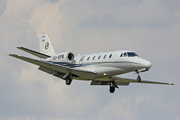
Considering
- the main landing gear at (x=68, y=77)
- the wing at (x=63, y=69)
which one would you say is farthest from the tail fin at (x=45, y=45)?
the main landing gear at (x=68, y=77)

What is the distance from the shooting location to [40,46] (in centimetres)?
4450

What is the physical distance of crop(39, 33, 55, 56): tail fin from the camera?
4347 centimetres

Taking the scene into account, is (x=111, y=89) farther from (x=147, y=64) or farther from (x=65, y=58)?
(x=147, y=64)

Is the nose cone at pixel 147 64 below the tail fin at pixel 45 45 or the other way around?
below

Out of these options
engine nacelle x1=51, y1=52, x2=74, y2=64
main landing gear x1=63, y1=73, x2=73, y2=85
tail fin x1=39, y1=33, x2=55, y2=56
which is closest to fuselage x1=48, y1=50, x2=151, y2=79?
engine nacelle x1=51, y1=52, x2=74, y2=64

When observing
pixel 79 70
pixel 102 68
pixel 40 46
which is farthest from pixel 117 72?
pixel 40 46

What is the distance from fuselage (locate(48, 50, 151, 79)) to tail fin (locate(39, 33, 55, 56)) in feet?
19.5

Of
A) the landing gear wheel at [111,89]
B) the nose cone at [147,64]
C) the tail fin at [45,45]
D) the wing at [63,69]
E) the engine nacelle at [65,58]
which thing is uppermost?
the tail fin at [45,45]

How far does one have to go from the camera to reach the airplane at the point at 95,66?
113 feet

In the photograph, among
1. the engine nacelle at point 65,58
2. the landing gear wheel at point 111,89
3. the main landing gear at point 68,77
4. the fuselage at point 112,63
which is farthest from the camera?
the landing gear wheel at point 111,89

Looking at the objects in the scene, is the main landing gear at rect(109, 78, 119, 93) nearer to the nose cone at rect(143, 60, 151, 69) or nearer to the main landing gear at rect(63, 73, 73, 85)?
the main landing gear at rect(63, 73, 73, 85)

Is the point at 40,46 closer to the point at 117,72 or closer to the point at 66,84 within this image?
the point at 66,84

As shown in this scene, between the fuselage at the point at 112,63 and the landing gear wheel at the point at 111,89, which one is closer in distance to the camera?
the fuselage at the point at 112,63

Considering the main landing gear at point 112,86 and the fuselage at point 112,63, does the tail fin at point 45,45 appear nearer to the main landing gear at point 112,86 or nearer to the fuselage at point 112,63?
the fuselage at point 112,63
